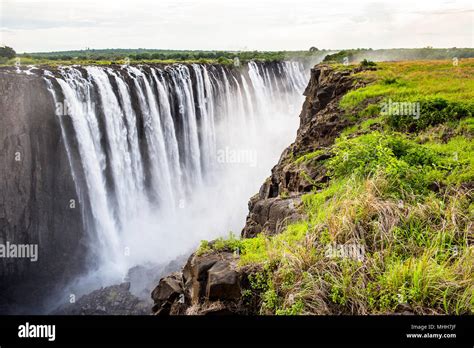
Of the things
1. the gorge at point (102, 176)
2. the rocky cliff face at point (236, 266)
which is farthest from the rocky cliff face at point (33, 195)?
the rocky cliff face at point (236, 266)

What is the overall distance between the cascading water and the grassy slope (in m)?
15.6

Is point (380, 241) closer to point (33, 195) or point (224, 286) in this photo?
point (224, 286)

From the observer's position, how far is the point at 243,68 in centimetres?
3878

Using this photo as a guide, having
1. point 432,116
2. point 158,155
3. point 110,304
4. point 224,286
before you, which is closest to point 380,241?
point 224,286

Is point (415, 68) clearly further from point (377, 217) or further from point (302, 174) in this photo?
point (377, 217)

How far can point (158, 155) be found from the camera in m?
25.4

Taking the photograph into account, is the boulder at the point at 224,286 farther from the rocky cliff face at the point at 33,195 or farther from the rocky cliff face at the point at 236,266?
the rocky cliff face at the point at 33,195

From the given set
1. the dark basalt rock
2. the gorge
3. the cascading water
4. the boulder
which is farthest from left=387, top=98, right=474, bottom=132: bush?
the cascading water

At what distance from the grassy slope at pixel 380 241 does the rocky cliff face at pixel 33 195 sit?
16.0 m

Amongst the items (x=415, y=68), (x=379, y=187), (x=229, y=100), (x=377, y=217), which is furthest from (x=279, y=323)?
(x=229, y=100)

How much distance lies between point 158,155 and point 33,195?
750 cm

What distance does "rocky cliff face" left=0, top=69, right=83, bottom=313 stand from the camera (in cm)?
1914

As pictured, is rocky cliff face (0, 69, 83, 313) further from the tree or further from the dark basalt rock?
the tree

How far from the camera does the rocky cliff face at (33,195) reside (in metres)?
19.1
